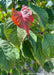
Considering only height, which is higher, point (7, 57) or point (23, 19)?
point (23, 19)

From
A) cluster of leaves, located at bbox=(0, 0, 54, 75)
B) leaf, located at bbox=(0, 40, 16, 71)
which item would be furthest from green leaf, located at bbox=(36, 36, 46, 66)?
leaf, located at bbox=(0, 40, 16, 71)

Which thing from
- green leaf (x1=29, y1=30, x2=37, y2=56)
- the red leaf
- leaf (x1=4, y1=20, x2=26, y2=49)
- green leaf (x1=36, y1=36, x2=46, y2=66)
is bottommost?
green leaf (x1=36, y1=36, x2=46, y2=66)

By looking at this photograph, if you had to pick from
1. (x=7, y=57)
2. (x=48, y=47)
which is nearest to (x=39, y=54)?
(x=48, y=47)

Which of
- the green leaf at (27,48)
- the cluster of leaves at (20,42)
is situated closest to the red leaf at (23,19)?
the cluster of leaves at (20,42)

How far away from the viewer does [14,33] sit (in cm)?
42

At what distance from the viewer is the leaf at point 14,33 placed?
0.39m

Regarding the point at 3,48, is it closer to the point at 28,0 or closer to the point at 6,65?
the point at 6,65

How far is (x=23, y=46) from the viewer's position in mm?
536

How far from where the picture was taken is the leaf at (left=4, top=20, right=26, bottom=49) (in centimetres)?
39

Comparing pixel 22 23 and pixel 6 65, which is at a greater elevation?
pixel 22 23

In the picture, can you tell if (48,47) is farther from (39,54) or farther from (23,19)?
(23,19)

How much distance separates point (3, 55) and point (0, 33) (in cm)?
11

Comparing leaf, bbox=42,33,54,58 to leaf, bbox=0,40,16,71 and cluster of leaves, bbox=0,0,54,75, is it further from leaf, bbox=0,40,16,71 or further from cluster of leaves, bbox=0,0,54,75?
leaf, bbox=0,40,16,71

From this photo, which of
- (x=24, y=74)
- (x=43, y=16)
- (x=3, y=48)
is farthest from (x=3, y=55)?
(x=24, y=74)
